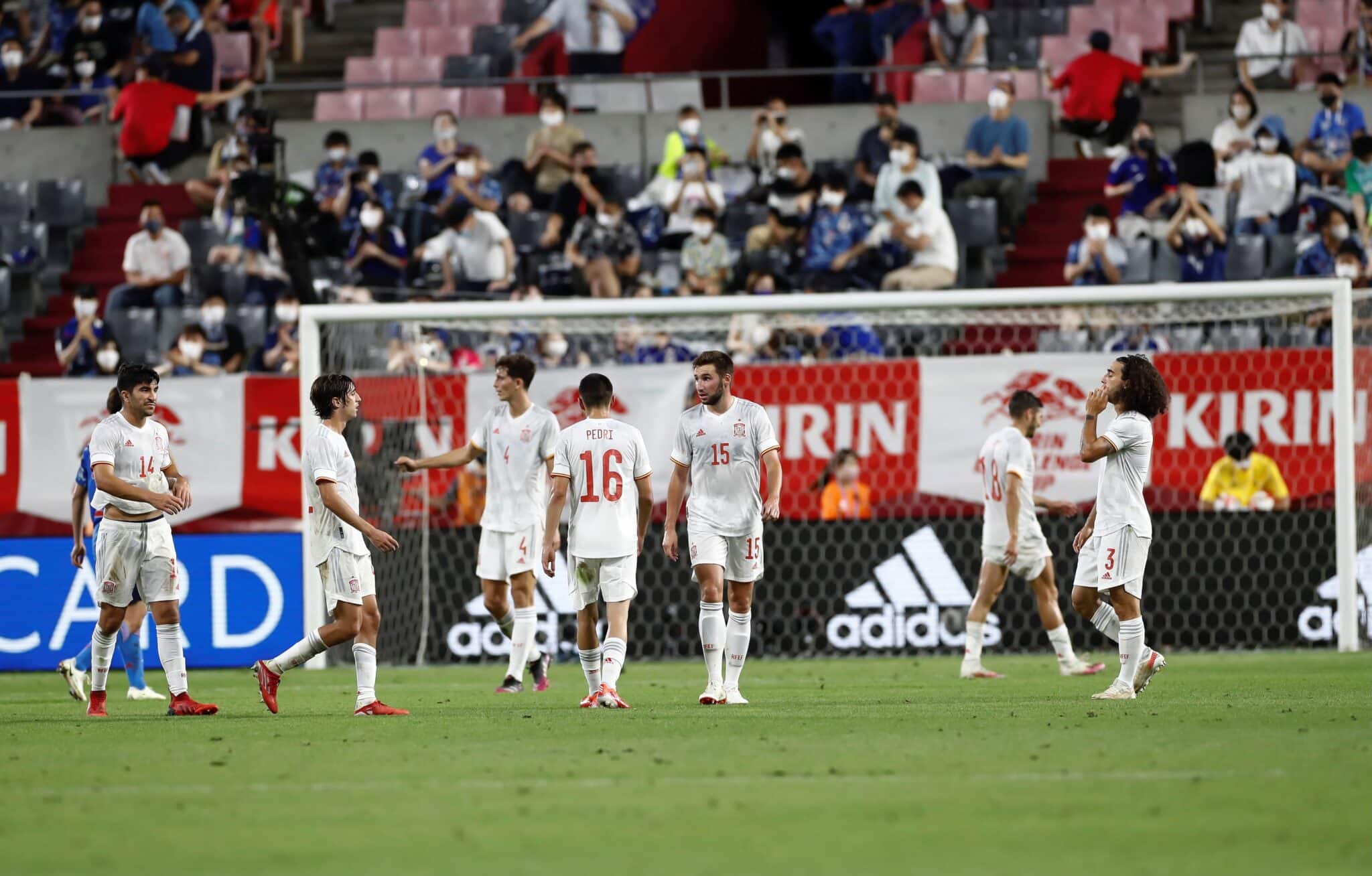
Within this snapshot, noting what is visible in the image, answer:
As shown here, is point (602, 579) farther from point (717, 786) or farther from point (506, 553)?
point (717, 786)

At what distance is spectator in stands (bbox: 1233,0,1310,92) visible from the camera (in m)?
23.4

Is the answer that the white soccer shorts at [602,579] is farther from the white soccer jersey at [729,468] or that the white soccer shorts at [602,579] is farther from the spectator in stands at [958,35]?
the spectator in stands at [958,35]

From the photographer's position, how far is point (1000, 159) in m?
22.1

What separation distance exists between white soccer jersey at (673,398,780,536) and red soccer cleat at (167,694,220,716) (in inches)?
118

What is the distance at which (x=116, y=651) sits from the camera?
16.9m

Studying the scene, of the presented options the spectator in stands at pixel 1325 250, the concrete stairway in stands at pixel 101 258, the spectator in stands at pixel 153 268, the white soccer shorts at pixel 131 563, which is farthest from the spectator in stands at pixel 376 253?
→ the white soccer shorts at pixel 131 563

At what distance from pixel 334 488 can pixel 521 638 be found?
2.83m

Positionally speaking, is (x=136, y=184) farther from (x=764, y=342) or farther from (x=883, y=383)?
(x=883, y=383)

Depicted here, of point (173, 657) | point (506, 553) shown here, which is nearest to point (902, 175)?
point (506, 553)

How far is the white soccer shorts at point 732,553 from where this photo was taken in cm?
1142

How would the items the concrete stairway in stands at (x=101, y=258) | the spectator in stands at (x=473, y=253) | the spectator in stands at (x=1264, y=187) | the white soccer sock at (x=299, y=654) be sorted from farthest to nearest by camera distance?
the concrete stairway in stands at (x=101, y=258)
the spectator in stands at (x=473, y=253)
the spectator in stands at (x=1264, y=187)
the white soccer sock at (x=299, y=654)

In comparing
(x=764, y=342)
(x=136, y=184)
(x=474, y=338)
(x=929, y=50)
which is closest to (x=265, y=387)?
(x=474, y=338)

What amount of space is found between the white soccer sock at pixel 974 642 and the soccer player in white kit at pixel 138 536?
5.44m

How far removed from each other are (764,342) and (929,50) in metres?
7.49
